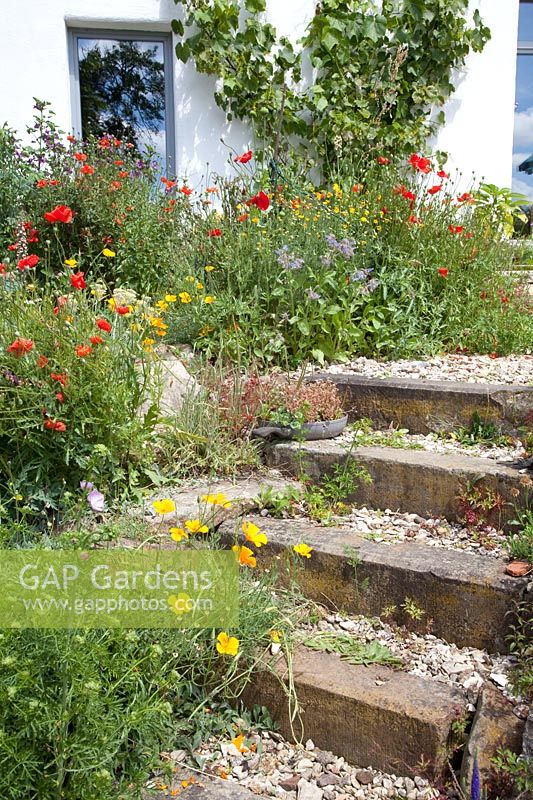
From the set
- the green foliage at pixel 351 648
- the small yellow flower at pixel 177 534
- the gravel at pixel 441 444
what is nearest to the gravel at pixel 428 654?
the green foliage at pixel 351 648

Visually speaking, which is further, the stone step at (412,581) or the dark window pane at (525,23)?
the dark window pane at (525,23)

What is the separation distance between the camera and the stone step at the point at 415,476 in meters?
2.43

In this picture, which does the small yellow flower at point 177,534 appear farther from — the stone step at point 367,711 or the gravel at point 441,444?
the gravel at point 441,444

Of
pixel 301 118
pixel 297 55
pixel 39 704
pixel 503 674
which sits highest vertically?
pixel 297 55

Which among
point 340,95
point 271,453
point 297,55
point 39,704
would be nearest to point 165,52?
point 297,55

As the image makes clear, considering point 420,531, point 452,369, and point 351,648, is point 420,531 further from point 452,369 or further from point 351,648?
point 452,369

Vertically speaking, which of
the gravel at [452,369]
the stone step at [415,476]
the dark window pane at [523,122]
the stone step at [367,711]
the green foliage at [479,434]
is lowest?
the stone step at [367,711]

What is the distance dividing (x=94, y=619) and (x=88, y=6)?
578 centimetres

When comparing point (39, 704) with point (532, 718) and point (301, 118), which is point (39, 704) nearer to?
point (532, 718)

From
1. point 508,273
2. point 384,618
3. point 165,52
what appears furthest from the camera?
point 165,52

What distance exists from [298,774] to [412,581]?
2.06ft

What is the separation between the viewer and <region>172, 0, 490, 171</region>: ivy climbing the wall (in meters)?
5.97

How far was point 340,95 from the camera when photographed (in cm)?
612

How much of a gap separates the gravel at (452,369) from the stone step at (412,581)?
52.9 inches
